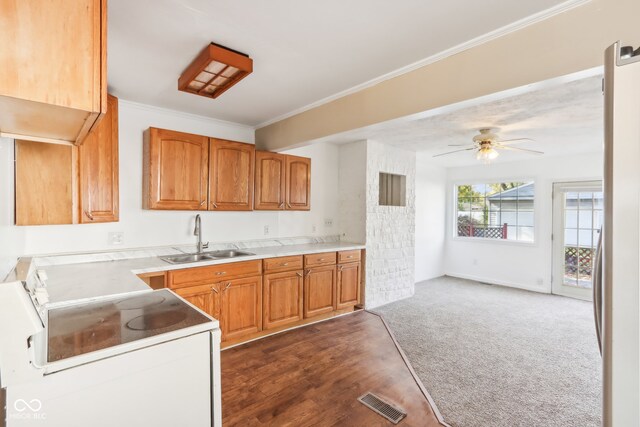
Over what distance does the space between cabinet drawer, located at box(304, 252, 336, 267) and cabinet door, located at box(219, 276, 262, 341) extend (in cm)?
63

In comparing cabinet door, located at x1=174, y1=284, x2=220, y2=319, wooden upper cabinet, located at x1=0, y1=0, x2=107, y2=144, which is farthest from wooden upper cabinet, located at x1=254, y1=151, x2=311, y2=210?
wooden upper cabinet, located at x1=0, y1=0, x2=107, y2=144

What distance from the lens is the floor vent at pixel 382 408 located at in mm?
2023

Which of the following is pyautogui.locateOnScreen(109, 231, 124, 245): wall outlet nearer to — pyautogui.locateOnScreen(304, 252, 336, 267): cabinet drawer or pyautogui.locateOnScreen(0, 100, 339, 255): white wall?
pyautogui.locateOnScreen(0, 100, 339, 255): white wall

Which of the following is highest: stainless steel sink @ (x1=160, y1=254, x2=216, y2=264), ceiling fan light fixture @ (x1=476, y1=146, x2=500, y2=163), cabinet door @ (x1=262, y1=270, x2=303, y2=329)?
ceiling fan light fixture @ (x1=476, y1=146, x2=500, y2=163)

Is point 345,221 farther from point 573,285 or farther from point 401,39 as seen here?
point 573,285

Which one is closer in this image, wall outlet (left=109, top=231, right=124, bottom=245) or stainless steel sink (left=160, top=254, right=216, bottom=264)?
wall outlet (left=109, top=231, right=124, bottom=245)

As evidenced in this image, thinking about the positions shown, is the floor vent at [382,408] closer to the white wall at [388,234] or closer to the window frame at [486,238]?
the white wall at [388,234]

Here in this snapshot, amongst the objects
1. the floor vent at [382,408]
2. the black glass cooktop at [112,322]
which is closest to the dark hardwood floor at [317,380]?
the floor vent at [382,408]

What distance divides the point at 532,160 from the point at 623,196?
18.2 ft

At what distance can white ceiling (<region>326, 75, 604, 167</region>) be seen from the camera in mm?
A: 2578

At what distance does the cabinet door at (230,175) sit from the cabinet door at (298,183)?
0.52 m

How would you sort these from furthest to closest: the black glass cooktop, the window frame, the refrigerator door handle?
1. the window frame
2. the black glass cooktop
3. the refrigerator door handle

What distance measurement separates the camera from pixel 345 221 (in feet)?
14.9

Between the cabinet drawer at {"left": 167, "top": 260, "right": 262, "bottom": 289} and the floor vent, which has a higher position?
the cabinet drawer at {"left": 167, "top": 260, "right": 262, "bottom": 289}
